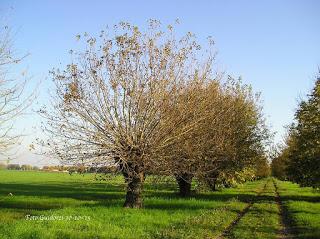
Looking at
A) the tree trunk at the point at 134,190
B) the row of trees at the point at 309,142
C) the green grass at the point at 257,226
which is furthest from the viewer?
the row of trees at the point at 309,142

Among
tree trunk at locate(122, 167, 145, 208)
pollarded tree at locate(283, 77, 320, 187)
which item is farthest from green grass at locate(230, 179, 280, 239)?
pollarded tree at locate(283, 77, 320, 187)

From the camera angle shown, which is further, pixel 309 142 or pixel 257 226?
pixel 309 142

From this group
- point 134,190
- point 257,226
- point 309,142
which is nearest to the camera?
point 257,226

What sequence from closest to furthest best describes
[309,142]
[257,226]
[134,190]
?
[257,226]
[134,190]
[309,142]

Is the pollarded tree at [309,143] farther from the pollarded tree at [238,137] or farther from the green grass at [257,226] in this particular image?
the green grass at [257,226]

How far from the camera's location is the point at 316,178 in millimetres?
38188

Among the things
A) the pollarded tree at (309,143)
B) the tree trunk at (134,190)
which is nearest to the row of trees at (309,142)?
the pollarded tree at (309,143)

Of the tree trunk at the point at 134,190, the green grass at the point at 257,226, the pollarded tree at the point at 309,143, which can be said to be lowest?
the green grass at the point at 257,226

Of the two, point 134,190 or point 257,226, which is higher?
point 134,190

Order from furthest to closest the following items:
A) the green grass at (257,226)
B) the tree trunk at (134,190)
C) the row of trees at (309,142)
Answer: the row of trees at (309,142) < the tree trunk at (134,190) < the green grass at (257,226)

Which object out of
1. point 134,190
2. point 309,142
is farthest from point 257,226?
point 309,142

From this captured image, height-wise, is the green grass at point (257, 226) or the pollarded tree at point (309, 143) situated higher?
the pollarded tree at point (309, 143)

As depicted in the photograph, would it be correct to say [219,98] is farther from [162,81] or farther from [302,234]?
[302,234]

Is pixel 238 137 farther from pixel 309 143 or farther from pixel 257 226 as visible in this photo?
pixel 257 226
